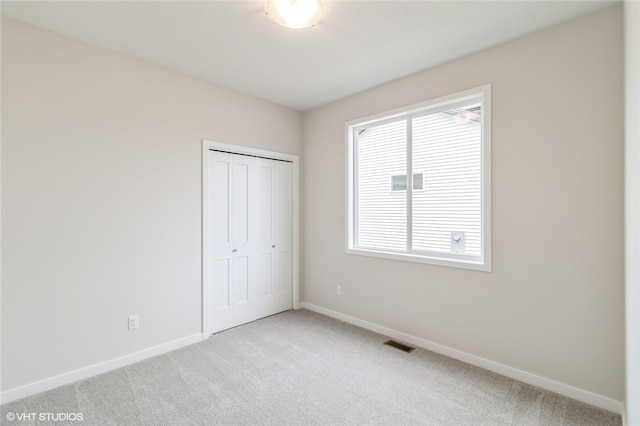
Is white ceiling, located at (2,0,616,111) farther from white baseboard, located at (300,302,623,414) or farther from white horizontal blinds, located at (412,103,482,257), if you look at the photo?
white baseboard, located at (300,302,623,414)

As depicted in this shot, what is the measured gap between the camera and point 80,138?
8.07 feet

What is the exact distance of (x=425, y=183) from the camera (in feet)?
10.0

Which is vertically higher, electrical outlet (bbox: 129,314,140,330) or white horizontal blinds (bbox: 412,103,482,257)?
white horizontal blinds (bbox: 412,103,482,257)

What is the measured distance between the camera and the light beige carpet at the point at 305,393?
1.99m

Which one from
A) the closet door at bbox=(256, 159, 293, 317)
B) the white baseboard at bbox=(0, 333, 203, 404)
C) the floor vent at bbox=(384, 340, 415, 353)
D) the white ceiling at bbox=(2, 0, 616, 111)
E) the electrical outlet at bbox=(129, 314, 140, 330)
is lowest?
the floor vent at bbox=(384, 340, 415, 353)

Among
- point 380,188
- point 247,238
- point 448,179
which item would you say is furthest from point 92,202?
point 448,179

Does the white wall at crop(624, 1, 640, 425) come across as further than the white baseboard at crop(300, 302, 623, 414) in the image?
No

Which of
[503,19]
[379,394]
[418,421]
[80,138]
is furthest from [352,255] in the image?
[80,138]

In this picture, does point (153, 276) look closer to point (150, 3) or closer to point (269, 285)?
point (269, 285)

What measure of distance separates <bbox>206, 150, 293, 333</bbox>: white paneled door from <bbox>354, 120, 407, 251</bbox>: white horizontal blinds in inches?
40.7

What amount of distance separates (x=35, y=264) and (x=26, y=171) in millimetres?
693

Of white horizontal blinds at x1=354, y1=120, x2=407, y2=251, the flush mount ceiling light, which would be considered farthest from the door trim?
the flush mount ceiling light

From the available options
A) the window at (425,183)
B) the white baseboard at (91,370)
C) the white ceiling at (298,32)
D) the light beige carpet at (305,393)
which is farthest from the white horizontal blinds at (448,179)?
the white baseboard at (91,370)

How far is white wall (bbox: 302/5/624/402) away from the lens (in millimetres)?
2051
